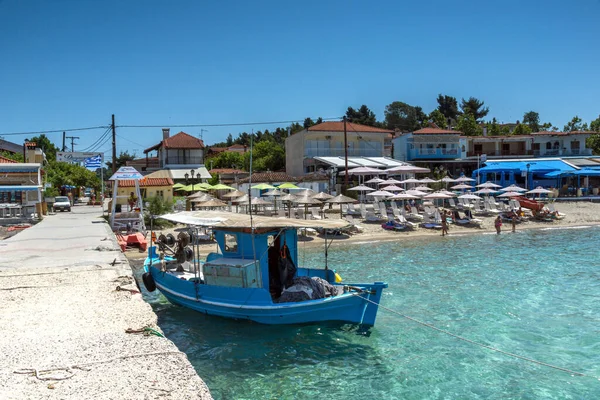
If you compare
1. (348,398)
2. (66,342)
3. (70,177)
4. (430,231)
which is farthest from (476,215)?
(70,177)

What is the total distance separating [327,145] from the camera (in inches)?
2035

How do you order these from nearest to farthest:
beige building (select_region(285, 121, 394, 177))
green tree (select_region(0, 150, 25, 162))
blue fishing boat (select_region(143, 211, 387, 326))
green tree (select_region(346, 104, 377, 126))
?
blue fishing boat (select_region(143, 211, 387, 326)) < beige building (select_region(285, 121, 394, 177)) < green tree (select_region(0, 150, 25, 162)) < green tree (select_region(346, 104, 377, 126))

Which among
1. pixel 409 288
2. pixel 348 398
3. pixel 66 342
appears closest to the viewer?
pixel 66 342

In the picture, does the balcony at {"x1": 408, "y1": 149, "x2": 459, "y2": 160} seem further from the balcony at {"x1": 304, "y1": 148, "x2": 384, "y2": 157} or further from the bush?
the bush

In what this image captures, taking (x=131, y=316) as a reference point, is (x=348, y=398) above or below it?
below

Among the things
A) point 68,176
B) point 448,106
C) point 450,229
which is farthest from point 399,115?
point 450,229

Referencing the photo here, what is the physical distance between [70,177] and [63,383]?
2238 inches

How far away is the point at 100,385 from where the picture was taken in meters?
6.32

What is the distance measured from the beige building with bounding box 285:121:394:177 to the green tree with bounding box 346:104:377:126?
35786mm

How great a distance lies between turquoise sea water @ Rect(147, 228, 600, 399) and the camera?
30.2ft

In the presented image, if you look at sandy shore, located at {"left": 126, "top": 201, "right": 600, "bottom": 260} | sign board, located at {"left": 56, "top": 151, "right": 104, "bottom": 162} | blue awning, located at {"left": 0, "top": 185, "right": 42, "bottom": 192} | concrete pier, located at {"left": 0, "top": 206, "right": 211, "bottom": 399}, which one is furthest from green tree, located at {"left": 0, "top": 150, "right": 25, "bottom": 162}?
concrete pier, located at {"left": 0, "top": 206, "right": 211, "bottom": 399}

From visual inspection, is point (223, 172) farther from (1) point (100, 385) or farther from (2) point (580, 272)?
(1) point (100, 385)

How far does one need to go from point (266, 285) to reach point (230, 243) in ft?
5.33

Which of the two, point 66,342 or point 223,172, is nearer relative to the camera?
point 66,342
